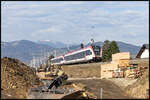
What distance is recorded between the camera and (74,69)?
57.3m

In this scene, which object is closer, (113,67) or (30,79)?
(30,79)

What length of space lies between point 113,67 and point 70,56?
2905cm

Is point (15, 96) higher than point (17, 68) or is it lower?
lower

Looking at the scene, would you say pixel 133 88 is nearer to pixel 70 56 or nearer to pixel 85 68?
pixel 85 68

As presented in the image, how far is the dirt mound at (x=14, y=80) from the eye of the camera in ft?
72.6

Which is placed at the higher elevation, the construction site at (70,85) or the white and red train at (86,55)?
the white and red train at (86,55)

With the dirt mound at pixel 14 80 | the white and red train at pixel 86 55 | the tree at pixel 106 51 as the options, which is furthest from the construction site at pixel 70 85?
the tree at pixel 106 51

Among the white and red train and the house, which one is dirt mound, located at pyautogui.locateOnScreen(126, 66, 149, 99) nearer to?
the white and red train

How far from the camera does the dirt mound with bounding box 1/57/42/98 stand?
22.1 m

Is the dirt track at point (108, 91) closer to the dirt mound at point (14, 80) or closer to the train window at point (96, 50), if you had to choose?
the dirt mound at point (14, 80)

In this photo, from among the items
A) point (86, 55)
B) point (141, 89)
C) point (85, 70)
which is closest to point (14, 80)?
point (141, 89)

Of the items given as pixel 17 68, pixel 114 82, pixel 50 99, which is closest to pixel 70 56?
pixel 114 82

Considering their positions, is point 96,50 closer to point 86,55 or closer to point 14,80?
point 86,55

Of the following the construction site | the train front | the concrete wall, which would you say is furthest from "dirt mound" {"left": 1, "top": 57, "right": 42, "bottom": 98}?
the train front
